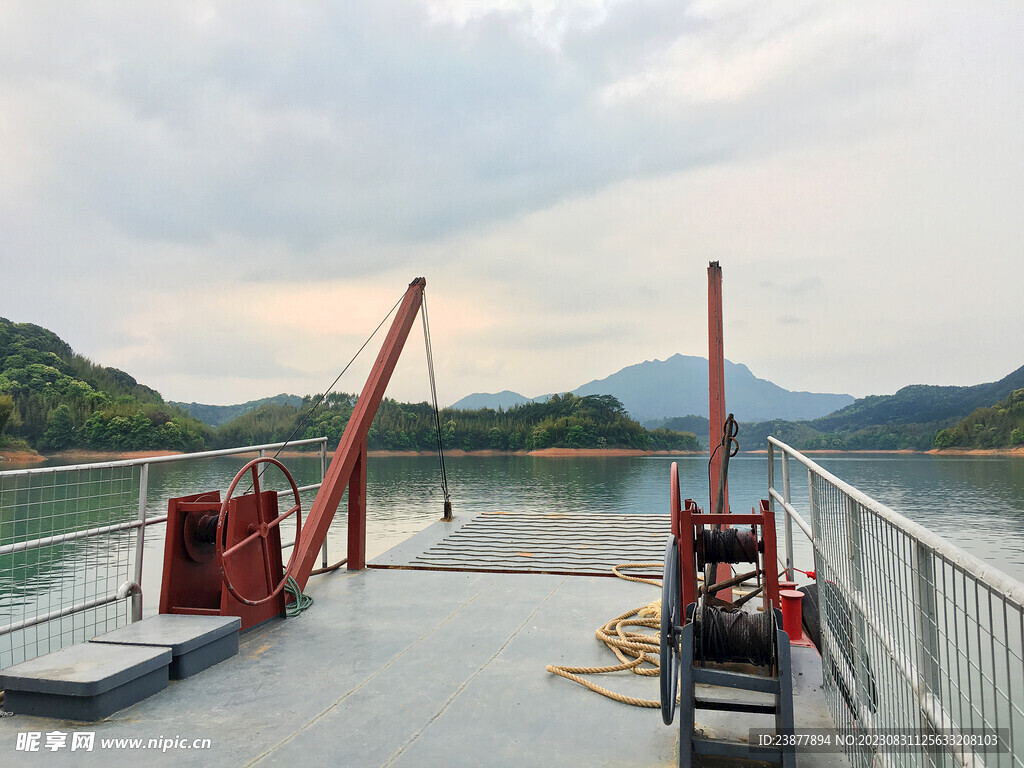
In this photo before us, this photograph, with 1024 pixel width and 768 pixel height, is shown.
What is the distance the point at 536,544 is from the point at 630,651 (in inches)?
148

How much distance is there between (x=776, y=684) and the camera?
246 centimetres

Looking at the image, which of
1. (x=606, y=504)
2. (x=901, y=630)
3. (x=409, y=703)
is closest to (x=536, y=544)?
(x=409, y=703)

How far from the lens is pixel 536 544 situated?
7.56 meters

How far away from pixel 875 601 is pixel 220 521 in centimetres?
320

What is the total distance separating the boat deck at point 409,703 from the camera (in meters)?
2.73

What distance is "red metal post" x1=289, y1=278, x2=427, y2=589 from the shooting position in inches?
202

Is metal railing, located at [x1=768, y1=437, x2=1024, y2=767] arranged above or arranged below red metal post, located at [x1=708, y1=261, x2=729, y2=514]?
below

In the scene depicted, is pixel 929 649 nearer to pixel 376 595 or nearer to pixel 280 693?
pixel 280 693

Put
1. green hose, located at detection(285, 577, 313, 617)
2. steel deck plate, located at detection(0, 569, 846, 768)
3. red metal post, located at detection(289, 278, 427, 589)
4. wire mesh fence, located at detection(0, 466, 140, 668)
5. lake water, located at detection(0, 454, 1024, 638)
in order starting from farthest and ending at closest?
lake water, located at detection(0, 454, 1024, 638), red metal post, located at detection(289, 278, 427, 589), green hose, located at detection(285, 577, 313, 617), wire mesh fence, located at detection(0, 466, 140, 668), steel deck plate, located at detection(0, 569, 846, 768)

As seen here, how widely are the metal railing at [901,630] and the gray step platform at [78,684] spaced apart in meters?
3.04

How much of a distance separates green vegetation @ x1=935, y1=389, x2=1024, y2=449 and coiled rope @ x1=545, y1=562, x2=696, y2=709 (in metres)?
56.9

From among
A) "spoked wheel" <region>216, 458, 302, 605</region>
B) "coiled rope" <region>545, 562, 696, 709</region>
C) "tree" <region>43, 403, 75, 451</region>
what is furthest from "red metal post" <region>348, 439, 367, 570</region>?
"tree" <region>43, 403, 75, 451</region>

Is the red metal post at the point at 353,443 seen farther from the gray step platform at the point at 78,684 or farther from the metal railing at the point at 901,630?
the metal railing at the point at 901,630

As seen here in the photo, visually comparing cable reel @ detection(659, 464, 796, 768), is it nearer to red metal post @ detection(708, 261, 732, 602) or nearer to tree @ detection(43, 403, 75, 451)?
red metal post @ detection(708, 261, 732, 602)
